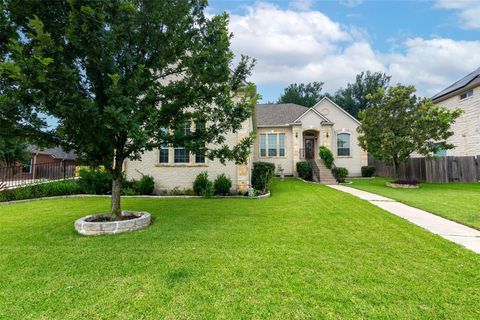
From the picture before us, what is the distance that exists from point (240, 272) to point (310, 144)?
20.1m

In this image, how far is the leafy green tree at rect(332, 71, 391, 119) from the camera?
1741 inches

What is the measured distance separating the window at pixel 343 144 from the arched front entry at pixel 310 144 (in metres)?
1.96

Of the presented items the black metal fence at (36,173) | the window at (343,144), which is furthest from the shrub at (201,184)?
the window at (343,144)

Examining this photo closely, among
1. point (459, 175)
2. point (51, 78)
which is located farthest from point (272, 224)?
point (459, 175)

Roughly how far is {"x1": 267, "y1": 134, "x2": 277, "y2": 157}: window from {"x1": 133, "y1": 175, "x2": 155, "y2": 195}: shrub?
12.3 metres

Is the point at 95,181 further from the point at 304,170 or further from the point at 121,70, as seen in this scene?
the point at 304,170

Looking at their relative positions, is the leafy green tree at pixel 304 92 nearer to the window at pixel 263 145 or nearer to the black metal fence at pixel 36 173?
the window at pixel 263 145

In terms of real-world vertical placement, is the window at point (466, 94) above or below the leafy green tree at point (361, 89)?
below

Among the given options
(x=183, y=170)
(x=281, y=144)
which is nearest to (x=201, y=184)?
(x=183, y=170)

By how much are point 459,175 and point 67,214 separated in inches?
854

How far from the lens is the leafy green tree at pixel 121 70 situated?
427 cm

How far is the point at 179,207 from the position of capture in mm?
8344

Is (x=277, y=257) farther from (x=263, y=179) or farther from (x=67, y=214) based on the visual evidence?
(x=263, y=179)

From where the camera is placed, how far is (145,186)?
1113 centimetres
